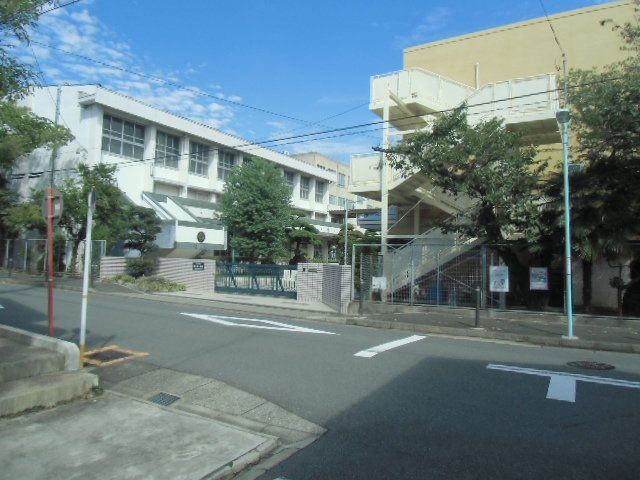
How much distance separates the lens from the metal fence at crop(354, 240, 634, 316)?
15242 mm

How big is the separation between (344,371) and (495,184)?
30.2 feet

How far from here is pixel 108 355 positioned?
8.76 metres

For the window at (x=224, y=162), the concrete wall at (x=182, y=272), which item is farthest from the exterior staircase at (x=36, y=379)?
the window at (x=224, y=162)

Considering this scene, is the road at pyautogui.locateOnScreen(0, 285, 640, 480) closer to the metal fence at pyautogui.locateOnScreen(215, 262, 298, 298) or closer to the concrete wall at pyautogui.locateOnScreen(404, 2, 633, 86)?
the metal fence at pyautogui.locateOnScreen(215, 262, 298, 298)

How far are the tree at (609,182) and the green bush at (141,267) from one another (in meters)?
18.4

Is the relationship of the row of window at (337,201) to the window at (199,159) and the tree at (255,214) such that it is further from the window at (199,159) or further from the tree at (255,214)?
the tree at (255,214)

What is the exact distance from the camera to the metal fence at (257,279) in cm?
2164

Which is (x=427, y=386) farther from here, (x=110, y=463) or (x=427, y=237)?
(x=427, y=237)

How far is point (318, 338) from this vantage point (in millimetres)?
11078

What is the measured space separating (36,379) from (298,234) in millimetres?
30102

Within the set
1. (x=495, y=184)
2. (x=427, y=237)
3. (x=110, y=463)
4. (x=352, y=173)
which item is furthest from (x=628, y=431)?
(x=352, y=173)

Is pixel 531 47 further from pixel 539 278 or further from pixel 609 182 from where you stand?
pixel 539 278

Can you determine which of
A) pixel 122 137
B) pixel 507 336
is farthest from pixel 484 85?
pixel 122 137

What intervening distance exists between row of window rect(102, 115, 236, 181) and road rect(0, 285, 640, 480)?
24223mm
